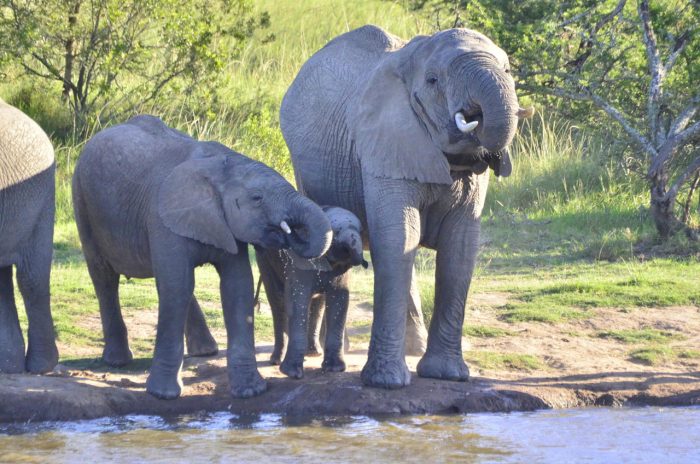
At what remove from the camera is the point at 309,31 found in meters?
21.7

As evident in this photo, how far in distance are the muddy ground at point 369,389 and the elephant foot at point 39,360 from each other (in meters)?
0.08

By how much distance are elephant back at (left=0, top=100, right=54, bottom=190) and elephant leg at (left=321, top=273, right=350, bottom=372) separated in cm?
198

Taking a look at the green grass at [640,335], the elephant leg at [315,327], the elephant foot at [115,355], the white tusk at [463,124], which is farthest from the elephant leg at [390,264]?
the green grass at [640,335]

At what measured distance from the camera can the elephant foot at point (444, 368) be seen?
838 cm

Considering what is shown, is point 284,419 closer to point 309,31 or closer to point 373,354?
point 373,354

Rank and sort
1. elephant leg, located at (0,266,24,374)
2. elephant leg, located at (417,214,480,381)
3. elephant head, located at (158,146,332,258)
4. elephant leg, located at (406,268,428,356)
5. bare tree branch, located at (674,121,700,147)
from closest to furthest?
elephant head, located at (158,146,332,258) → elephant leg, located at (417,214,480,381) → elephant leg, located at (0,266,24,374) → elephant leg, located at (406,268,428,356) → bare tree branch, located at (674,121,700,147)

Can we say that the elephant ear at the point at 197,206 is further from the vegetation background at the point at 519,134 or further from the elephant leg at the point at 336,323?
the vegetation background at the point at 519,134

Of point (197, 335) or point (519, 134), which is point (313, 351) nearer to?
point (197, 335)

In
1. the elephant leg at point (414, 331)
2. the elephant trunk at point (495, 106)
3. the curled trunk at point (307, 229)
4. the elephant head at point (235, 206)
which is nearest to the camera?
the elephant trunk at point (495, 106)

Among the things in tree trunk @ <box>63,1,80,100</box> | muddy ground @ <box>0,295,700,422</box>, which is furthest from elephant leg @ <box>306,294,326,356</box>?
tree trunk @ <box>63,1,80,100</box>

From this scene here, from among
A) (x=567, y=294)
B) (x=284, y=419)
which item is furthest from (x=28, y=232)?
(x=567, y=294)

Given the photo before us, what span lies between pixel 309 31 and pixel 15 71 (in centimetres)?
642

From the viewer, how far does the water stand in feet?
23.4

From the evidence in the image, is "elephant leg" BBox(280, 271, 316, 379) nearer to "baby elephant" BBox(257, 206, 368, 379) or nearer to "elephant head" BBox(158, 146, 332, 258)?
"baby elephant" BBox(257, 206, 368, 379)
